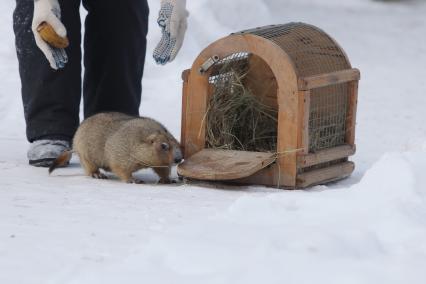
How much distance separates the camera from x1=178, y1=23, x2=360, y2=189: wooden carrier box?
15.6 feet

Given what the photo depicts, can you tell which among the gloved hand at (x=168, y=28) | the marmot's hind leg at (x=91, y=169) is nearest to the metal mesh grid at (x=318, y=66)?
the gloved hand at (x=168, y=28)

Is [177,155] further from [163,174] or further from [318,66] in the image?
[318,66]

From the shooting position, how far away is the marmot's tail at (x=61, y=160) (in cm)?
509

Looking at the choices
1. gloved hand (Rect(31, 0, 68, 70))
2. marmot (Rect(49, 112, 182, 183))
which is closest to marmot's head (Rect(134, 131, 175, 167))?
marmot (Rect(49, 112, 182, 183))

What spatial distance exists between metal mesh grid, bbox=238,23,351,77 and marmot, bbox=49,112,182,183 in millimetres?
672

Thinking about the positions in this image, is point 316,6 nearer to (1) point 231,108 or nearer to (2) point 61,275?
(1) point 231,108

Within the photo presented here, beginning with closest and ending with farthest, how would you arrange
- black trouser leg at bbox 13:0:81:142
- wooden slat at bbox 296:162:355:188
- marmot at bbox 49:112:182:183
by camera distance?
wooden slat at bbox 296:162:355:188
marmot at bbox 49:112:182:183
black trouser leg at bbox 13:0:81:142

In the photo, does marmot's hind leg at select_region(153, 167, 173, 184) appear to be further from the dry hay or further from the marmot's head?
the dry hay

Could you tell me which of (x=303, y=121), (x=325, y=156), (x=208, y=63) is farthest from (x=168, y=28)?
(x=325, y=156)

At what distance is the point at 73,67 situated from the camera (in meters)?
5.42

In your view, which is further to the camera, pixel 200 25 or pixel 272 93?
pixel 200 25

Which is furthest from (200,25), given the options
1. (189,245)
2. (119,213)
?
(189,245)

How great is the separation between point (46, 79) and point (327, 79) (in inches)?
59.9

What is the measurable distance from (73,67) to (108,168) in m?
0.66
